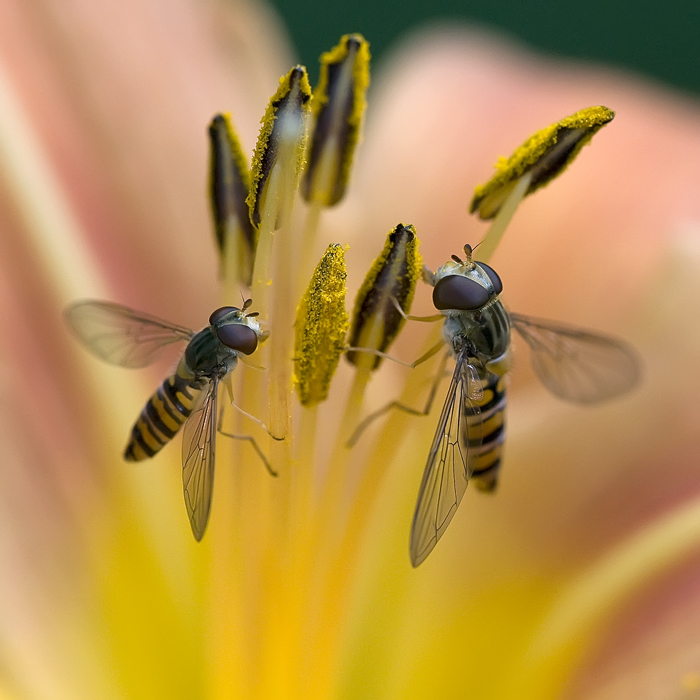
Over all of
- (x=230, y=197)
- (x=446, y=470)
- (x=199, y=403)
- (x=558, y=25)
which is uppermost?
(x=558, y=25)

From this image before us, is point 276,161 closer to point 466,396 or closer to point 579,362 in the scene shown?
point 466,396

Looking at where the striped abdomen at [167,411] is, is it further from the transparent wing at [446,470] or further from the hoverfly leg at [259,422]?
the transparent wing at [446,470]

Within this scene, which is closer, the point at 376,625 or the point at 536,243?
the point at 376,625

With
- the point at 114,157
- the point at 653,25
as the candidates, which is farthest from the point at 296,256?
the point at 653,25

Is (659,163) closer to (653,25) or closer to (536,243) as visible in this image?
(536,243)

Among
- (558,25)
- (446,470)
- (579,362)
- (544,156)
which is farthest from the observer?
(558,25)

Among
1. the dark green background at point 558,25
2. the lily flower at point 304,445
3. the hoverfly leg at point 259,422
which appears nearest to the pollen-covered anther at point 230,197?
the lily flower at point 304,445

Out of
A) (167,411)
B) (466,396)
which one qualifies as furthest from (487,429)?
(167,411)
